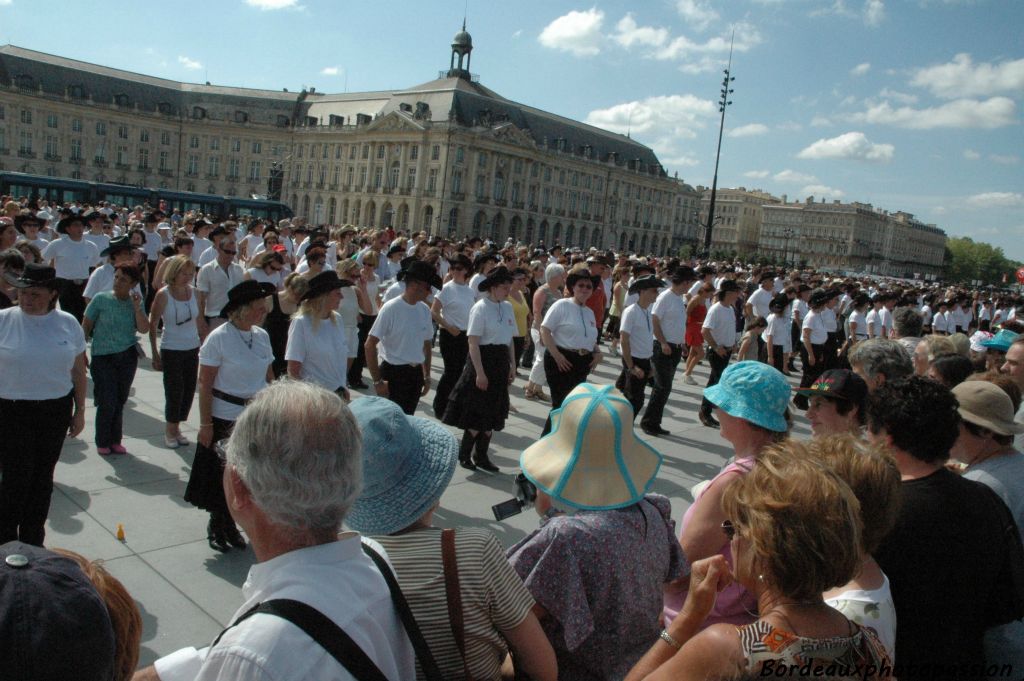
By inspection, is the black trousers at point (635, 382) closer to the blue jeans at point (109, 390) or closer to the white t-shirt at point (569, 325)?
the white t-shirt at point (569, 325)

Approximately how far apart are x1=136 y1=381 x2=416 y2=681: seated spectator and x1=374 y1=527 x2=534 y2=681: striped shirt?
14 cm

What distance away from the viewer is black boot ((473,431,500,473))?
6.54 m

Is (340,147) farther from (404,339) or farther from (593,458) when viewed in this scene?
(593,458)

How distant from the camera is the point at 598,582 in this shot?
6.72 feet

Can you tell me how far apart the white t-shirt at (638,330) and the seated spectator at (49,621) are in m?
6.78

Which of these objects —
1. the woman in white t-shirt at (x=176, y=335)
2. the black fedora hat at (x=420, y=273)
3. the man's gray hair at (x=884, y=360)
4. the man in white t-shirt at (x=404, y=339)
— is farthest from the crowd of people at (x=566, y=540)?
the woman in white t-shirt at (x=176, y=335)

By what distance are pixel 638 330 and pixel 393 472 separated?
613cm

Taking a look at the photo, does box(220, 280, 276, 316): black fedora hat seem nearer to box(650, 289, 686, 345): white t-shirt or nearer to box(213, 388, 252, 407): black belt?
box(213, 388, 252, 407): black belt

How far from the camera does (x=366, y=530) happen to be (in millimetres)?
1899

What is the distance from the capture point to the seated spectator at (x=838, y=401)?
12.5 feet

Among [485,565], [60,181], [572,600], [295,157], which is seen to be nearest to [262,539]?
[485,565]

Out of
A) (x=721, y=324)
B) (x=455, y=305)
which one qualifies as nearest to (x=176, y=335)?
(x=455, y=305)

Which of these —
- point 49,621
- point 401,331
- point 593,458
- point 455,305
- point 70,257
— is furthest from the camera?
point 70,257

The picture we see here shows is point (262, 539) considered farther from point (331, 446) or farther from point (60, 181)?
point (60, 181)
